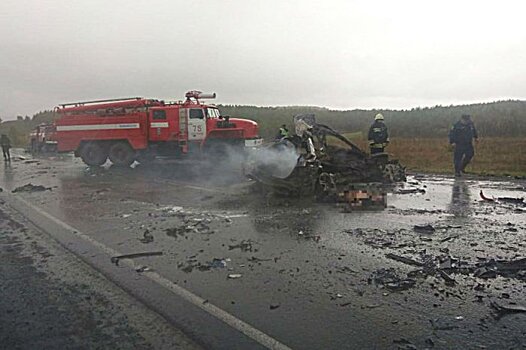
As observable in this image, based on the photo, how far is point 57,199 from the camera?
457 inches

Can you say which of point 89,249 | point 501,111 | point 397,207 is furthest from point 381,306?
point 501,111

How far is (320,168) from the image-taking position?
11031mm

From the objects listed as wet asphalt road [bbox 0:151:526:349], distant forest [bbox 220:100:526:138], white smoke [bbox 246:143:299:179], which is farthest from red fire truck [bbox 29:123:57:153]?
white smoke [bbox 246:143:299:179]

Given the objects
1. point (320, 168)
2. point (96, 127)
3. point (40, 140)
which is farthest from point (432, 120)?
point (320, 168)

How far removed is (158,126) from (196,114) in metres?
1.71

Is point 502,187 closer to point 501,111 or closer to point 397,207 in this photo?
point 397,207

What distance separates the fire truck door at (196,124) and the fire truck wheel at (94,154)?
4.46 meters

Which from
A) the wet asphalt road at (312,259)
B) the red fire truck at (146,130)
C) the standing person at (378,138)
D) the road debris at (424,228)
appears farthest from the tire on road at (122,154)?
the road debris at (424,228)

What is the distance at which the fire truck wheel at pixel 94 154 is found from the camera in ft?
70.0

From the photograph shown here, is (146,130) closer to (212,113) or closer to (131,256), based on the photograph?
→ (212,113)

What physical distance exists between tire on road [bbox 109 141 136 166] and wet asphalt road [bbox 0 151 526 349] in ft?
28.5

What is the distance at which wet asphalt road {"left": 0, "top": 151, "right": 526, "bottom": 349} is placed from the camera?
3848 mm

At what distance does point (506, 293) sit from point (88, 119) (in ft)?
64.3

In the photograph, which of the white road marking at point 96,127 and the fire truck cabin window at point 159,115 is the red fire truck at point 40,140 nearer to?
the white road marking at point 96,127
